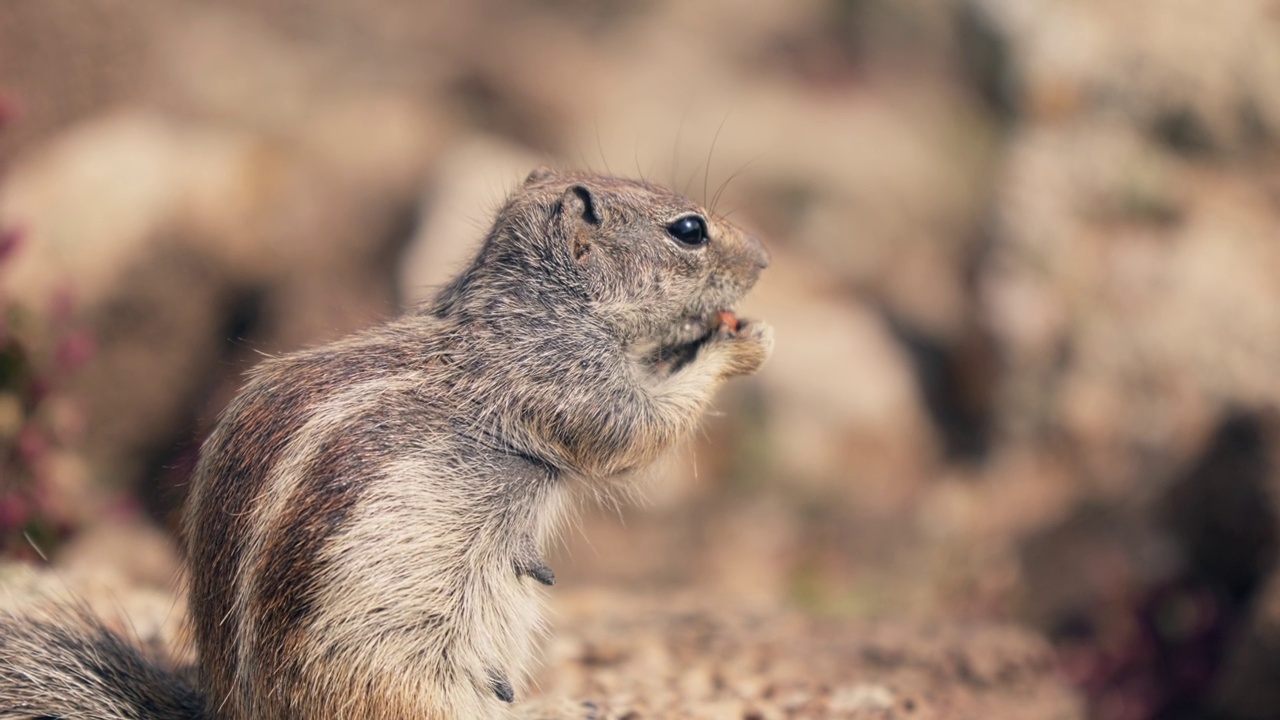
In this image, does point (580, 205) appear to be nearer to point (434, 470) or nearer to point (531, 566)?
point (434, 470)

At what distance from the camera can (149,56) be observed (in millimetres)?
12547

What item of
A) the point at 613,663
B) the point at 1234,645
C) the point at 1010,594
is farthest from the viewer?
the point at 1010,594

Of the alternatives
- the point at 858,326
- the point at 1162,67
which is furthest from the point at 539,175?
the point at 858,326

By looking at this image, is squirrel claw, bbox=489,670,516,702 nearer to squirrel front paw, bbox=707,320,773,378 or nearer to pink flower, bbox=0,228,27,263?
squirrel front paw, bbox=707,320,773,378

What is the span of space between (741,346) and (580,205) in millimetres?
808

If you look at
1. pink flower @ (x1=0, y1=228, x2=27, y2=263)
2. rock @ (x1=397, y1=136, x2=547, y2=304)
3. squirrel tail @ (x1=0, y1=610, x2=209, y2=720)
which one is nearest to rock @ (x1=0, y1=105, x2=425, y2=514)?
rock @ (x1=397, y1=136, x2=547, y2=304)

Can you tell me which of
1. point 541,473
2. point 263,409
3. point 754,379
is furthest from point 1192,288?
point 263,409

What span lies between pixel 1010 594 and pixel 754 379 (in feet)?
9.26

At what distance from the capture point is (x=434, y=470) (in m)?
3.72

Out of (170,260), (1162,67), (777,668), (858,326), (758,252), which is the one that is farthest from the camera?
(858,326)

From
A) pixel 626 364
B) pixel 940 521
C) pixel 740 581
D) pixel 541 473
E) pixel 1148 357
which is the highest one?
pixel 626 364

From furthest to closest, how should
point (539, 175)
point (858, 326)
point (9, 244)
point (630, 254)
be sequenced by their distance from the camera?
point (858, 326)
point (9, 244)
point (539, 175)
point (630, 254)

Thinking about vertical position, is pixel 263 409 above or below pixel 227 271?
above

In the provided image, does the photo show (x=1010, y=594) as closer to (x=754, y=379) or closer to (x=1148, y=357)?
(x=1148, y=357)
